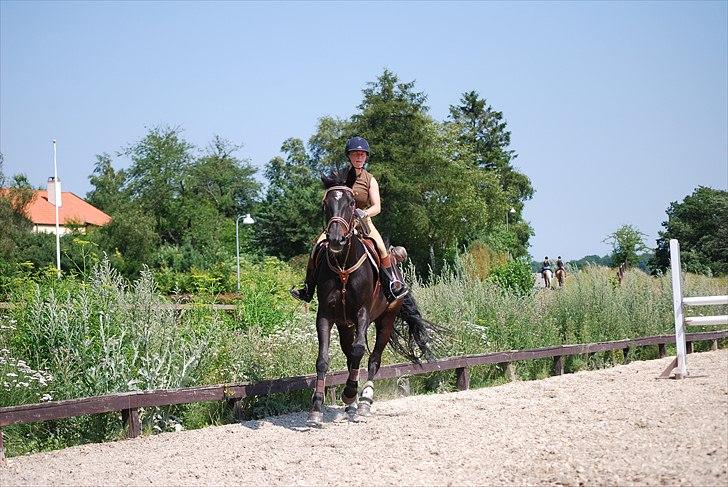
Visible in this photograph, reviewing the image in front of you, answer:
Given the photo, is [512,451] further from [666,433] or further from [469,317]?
[469,317]

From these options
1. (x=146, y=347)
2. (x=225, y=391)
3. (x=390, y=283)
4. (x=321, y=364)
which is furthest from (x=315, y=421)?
(x=146, y=347)

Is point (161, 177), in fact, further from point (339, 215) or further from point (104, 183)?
point (339, 215)

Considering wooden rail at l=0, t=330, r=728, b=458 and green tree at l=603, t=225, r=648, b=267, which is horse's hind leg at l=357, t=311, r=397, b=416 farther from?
green tree at l=603, t=225, r=648, b=267

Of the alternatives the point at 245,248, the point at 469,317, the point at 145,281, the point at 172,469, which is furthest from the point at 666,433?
the point at 245,248

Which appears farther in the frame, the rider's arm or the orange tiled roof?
the orange tiled roof

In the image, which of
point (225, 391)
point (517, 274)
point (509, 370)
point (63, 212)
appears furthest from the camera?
point (63, 212)

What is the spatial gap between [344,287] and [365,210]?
0.95 m

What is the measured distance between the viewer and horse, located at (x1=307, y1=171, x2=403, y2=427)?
31.2ft

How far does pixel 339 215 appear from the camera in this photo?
943 cm

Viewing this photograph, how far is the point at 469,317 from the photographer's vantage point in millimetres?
14992

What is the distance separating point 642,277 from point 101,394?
15.8 metres

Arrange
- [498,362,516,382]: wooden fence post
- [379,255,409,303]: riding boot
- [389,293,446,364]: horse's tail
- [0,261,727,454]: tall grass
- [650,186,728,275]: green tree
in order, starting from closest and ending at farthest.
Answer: [0,261,727,454]: tall grass, [379,255,409,303]: riding boot, [389,293,446,364]: horse's tail, [498,362,516,382]: wooden fence post, [650,186,728,275]: green tree

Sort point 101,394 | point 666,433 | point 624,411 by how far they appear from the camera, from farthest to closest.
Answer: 1. point 101,394
2. point 624,411
3. point 666,433

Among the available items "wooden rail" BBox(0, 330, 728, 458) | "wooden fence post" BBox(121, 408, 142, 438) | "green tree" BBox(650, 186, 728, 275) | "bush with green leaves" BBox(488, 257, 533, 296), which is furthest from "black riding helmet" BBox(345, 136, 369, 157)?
"green tree" BBox(650, 186, 728, 275)
